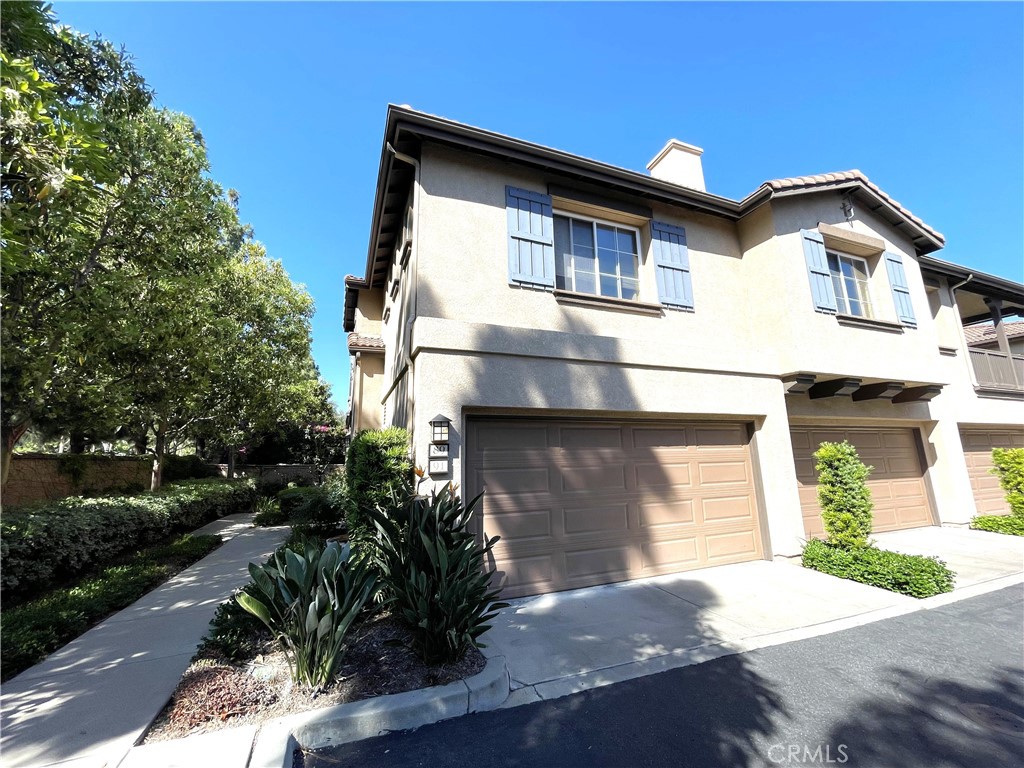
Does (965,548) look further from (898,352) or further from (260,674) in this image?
(260,674)

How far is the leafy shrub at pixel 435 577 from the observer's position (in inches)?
135

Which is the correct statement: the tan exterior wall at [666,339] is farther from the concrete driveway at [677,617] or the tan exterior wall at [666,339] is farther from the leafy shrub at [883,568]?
the concrete driveway at [677,617]

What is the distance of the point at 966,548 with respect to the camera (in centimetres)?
770

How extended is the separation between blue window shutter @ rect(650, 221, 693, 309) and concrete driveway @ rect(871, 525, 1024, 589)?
18.0 ft

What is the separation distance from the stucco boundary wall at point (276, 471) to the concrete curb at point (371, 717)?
1836 cm

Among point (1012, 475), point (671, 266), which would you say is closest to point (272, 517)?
point (671, 266)

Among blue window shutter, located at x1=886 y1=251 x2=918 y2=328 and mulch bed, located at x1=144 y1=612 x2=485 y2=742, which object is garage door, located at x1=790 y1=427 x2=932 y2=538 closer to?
blue window shutter, located at x1=886 y1=251 x2=918 y2=328

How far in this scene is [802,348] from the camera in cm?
712

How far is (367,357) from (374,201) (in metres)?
4.36

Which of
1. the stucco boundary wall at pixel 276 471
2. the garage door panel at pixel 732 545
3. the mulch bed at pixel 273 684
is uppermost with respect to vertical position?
the stucco boundary wall at pixel 276 471

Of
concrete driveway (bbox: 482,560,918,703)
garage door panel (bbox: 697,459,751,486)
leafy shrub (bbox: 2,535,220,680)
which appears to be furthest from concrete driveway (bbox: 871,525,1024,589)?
leafy shrub (bbox: 2,535,220,680)

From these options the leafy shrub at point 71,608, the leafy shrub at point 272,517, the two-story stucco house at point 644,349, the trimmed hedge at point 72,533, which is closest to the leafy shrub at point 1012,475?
the two-story stucco house at point 644,349

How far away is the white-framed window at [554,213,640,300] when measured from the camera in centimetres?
678

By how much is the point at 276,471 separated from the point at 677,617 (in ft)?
66.7
